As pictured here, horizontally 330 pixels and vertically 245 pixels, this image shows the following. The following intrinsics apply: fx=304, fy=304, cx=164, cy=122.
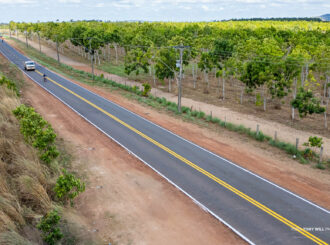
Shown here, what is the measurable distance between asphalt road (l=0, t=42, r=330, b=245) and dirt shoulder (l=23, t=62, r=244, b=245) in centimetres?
71

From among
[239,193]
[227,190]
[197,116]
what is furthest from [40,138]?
[197,116]

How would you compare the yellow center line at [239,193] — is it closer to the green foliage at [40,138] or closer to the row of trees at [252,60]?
the green foliage at [40,138]

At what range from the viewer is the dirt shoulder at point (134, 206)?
42.2ft

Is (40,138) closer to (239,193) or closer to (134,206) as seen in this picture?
(134,206)

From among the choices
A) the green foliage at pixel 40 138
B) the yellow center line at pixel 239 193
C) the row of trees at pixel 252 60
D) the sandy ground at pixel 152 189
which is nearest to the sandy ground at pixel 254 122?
the row of trees at pixel 252 60

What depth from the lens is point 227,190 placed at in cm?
1653

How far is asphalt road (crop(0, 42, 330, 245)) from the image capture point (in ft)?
42.9

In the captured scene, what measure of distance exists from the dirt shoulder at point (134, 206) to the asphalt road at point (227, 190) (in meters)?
0.71

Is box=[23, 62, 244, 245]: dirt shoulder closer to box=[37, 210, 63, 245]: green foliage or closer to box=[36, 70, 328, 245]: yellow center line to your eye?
box=[37, 210, 63, 245]: green foliage

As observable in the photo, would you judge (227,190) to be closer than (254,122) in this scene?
Yes

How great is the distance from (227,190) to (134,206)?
202 inches

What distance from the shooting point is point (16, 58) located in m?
74.4

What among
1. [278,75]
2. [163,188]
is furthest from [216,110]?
[163,188]

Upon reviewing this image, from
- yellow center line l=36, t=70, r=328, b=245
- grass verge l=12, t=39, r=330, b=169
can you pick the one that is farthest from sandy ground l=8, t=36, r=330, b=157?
yellow center line l=36, t=70, r=328, b=245
